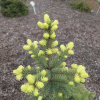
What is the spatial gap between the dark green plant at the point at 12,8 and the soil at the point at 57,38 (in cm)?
32

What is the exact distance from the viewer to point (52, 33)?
955mm

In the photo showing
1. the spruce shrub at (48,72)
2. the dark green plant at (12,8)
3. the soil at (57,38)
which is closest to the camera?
the spruce shrub at (48,72)

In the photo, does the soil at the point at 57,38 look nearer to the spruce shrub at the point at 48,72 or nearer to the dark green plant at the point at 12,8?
the dark green plant at the point at 12,8

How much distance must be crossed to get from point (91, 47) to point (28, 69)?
11.1 feet

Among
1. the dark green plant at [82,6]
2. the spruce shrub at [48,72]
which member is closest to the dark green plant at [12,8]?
the dark green plant at [82,6]

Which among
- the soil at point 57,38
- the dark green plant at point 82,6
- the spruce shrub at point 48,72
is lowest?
the soil at point 57,38

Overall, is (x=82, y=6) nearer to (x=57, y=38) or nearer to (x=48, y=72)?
(x=57, y=38)

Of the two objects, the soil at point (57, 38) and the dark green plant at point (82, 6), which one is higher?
the dark green plant at point (82, 6)

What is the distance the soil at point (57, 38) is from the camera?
261 centimetres

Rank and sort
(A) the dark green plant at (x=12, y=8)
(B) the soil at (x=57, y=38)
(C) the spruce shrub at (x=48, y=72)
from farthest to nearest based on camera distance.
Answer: (A) the dark green plant at (x=12, y=8), (B) the soil at (x=57, y=38), (C) the spruce shrub at (x=48, y=72)

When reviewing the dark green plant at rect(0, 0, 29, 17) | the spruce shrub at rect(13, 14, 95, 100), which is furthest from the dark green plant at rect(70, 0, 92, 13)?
the spruce shrub at rect(13, 14, 95, 100)

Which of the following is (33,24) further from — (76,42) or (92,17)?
(92,17)

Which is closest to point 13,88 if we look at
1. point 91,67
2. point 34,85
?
point 34,85

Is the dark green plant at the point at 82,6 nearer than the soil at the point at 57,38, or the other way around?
the soil at the point at 57,38
